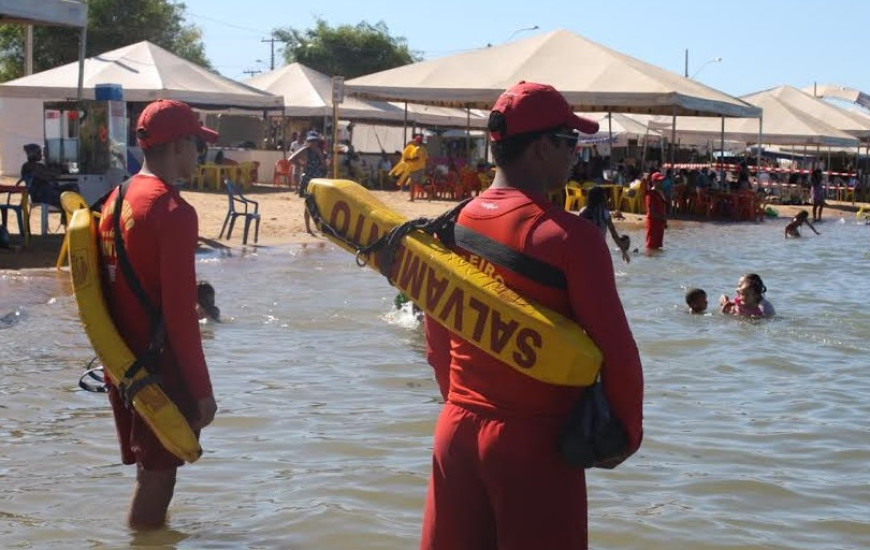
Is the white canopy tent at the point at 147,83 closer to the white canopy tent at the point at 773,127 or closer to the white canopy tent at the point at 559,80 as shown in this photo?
the white canopy tent at the point at 559,80

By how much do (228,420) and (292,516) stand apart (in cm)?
185

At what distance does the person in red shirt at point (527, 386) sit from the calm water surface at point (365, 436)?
2.21 metres

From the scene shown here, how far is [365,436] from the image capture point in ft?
24.5

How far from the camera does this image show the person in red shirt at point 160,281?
4188mm

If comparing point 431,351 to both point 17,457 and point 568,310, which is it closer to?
point 568,310

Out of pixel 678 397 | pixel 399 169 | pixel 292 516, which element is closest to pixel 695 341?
pixel 678 397

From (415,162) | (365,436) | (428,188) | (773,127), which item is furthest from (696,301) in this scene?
(773,127)

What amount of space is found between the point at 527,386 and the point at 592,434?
207 mm

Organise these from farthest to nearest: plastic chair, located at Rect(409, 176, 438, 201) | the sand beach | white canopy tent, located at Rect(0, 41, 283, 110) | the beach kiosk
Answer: plastic chair, located at Rect(409, 176, 438, 201) < white canopy tent, located at Rect(0, 41, 283, 110) < the beach kiosk < the sand beach

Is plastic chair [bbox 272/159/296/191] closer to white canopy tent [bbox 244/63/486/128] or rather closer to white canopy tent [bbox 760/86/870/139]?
white canopy tent [bbox 244/63/486/128]

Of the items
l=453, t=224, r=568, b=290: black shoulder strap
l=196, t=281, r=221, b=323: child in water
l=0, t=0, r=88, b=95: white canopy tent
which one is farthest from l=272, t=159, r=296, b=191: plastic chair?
l=453, t=224, r=568, b=290: black shoulder strap

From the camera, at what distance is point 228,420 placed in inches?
303

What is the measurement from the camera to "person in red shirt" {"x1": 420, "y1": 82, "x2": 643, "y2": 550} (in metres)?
3.04

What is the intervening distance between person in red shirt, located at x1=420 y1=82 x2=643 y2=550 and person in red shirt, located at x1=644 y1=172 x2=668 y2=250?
1690 cm
